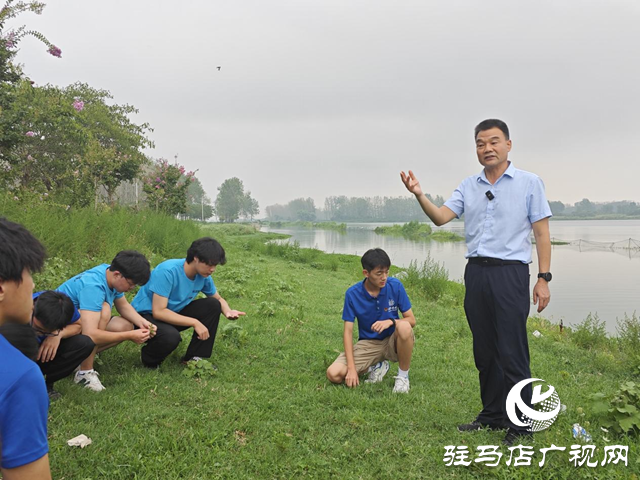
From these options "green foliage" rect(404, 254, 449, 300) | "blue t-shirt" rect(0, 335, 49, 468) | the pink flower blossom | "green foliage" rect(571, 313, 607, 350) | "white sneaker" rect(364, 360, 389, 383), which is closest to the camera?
"blue t-shirt" rect(0, 335, 49, 468)

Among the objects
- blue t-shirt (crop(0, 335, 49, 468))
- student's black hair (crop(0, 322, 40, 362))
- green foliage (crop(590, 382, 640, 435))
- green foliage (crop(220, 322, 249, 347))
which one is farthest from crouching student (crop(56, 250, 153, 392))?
green foliage (crop(590, 382, 640, 435))

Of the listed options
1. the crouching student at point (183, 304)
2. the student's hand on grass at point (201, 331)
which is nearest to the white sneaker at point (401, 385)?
the crouching student at point (183, 304)

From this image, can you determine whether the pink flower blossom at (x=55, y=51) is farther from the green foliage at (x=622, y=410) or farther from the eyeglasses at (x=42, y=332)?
the green foliage at (x=622, y=410)

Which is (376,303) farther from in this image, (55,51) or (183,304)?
(55,51)

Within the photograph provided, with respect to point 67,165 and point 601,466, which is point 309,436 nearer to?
point 601,466

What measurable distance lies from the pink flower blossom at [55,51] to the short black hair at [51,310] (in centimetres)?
650

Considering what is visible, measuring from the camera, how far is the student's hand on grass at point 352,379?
3.77 meters

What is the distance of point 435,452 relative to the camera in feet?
9.19

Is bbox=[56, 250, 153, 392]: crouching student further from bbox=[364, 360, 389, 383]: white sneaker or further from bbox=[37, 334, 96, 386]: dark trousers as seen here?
bbox=[364, 360, 389, 383]: white sneaker

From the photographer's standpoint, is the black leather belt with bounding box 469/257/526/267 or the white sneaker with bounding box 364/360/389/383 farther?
the white sneaker with bounding box 364/360/389/383

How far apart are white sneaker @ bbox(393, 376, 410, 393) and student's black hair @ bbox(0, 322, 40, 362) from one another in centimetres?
286

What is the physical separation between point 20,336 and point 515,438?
9.55ft

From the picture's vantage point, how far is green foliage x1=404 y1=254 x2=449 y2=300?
34.9ft

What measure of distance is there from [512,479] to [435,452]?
1.54ft
